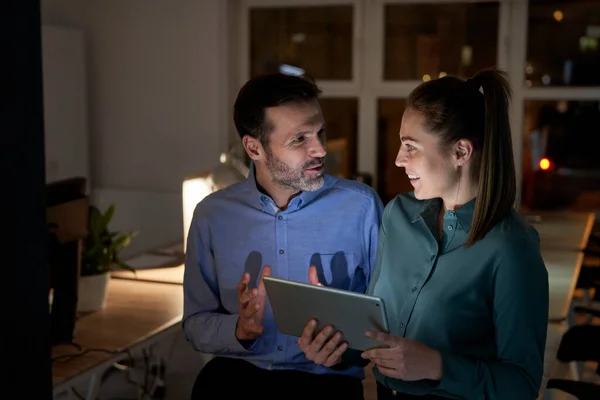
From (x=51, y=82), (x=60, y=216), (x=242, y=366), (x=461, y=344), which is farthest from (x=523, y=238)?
(x=51, y=82)

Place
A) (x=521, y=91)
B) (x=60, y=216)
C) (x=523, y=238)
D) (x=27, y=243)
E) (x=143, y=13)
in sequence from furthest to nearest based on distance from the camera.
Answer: (x=143, y=13) → (x=521, y=91) → (x=60, y=216) → (x=523, y=238) → (x=27, y=243)

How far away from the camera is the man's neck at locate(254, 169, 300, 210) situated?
6.67ft

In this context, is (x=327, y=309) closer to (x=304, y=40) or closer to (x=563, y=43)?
(x=563, y=43)

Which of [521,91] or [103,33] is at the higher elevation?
[103,33]

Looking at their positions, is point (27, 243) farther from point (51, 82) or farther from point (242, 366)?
point (51, 82)

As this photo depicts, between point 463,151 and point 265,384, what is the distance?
79 cm

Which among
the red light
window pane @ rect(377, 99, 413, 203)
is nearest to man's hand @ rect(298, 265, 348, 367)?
window pane @ rect(377, 99, 413, 203)

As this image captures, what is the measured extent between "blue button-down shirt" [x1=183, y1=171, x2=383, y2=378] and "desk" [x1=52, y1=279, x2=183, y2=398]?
2.09 feet

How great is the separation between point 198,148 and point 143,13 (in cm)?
102

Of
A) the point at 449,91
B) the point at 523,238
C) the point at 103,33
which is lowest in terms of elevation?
the point at 523,238

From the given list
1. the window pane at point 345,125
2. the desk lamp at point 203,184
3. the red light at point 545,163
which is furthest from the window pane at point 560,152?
the desk lamp at point 203,184

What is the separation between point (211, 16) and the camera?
5.30 metres

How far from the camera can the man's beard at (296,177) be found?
A: 1964mm

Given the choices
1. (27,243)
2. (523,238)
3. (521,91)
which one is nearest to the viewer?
(27,243)
